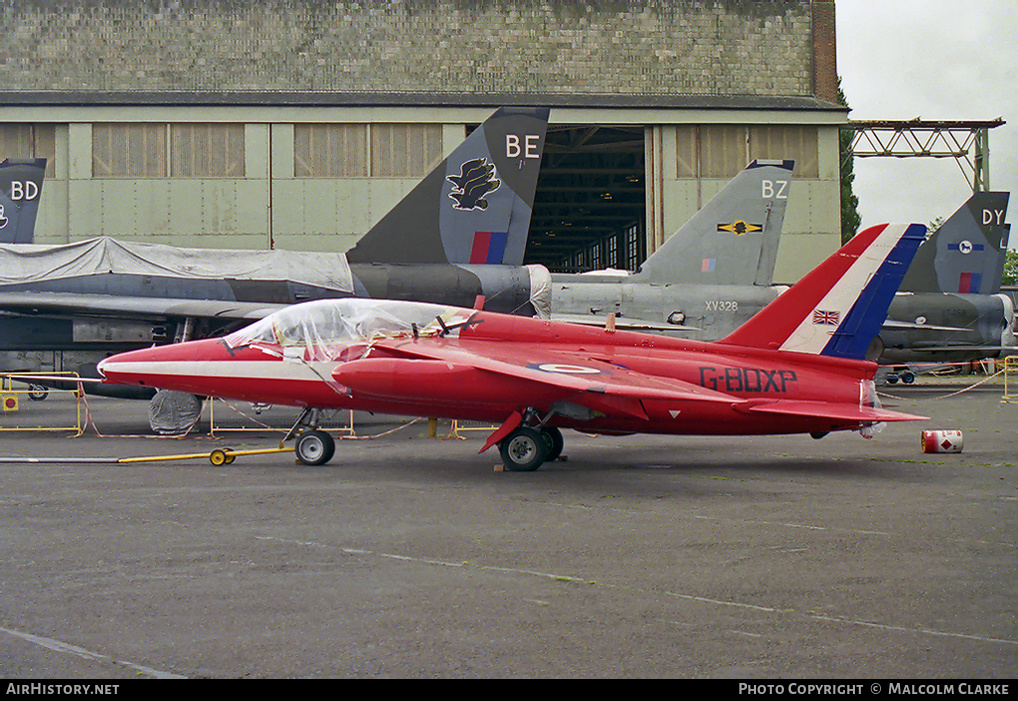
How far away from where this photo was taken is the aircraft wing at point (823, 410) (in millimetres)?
9656

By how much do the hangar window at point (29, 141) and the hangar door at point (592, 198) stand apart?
17.8 m

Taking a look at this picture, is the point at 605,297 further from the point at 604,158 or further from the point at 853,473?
the point at 604,158

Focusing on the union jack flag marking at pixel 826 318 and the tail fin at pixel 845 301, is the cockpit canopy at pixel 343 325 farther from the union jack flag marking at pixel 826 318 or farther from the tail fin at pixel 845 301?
the union jack flag marking at pixel 826 318

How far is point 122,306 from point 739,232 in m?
12.3

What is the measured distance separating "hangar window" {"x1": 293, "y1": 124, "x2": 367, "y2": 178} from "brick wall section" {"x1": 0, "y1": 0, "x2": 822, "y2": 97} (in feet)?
5.96

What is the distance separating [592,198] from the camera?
51.2 meters

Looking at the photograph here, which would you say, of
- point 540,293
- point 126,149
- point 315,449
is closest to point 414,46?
point 126,149

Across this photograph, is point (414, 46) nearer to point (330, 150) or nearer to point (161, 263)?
point (330, 150)

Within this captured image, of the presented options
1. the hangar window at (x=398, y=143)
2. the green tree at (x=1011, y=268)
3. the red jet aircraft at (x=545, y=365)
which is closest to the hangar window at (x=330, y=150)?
the hangar window at (x=398, y=143)

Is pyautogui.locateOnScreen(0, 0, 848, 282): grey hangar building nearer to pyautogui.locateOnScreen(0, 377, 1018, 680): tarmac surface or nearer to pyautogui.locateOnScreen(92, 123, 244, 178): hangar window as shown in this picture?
pyautogui.locateOnScreen(92, 123, 244, 178): hangar window

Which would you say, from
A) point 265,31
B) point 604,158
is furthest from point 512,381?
point 604,158

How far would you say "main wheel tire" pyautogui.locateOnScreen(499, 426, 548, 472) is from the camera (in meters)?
10.1

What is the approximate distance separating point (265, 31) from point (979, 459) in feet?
92.7

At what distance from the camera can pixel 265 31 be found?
31.4 m
